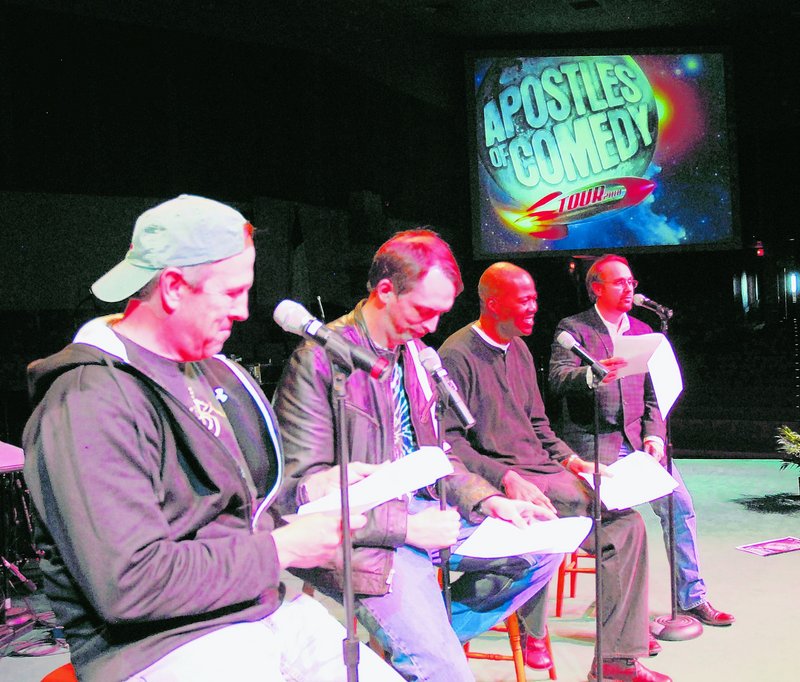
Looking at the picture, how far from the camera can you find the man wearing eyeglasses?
3766 mm

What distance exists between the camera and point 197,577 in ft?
4.70

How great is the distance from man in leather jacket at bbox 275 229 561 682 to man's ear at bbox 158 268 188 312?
445 mm

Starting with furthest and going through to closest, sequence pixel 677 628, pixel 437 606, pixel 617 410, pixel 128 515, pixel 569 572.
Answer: pixel 569 572 < pixel 617 410 < pixel 677 628 < pixel 437 606 < pixel 128 515

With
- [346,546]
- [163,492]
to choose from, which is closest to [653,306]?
[346,546]

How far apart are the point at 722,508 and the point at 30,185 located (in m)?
4.88

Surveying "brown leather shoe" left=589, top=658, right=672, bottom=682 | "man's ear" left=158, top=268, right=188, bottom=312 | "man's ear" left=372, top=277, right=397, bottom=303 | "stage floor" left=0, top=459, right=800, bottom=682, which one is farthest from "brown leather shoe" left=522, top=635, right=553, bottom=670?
"man's ear" left=158, top=268, right=188, bottom=312

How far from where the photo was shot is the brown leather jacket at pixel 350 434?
6.80ft

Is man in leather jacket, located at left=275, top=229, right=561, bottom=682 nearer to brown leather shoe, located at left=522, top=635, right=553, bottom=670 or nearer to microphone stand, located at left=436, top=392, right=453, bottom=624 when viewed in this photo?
microphone stand, located at left=436, top=392, right=453, bottom=624

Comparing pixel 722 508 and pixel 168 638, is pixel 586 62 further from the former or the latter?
pixel 168 638

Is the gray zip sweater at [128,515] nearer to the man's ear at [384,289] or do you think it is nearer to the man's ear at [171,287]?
the man's ear at [171,287]

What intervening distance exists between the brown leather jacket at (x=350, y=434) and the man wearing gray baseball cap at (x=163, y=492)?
36 cm

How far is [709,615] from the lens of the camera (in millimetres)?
3725

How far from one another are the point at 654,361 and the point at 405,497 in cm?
146

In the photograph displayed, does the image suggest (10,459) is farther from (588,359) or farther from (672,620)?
(672,620)
